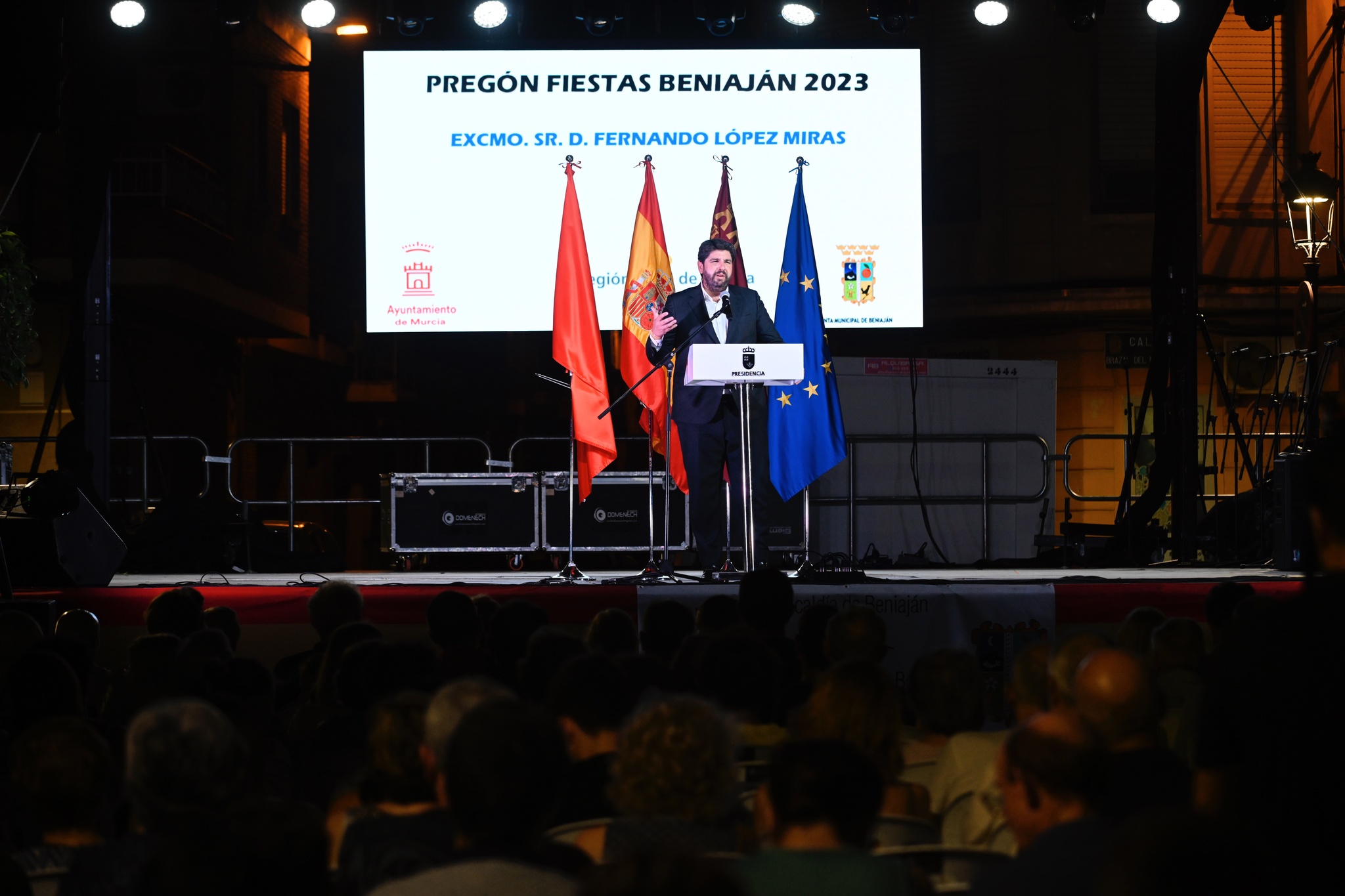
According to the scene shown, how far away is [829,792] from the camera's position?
1.99 meters

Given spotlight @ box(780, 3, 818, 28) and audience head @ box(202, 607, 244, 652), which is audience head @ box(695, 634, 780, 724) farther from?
spotlight @ box(780, 3, 818, 28)

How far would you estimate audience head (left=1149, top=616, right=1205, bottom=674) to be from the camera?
4.11 meters

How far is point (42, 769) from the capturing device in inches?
93.1

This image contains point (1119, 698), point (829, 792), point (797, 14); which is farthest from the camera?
point (797, 14)

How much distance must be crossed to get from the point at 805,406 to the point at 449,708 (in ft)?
20.5

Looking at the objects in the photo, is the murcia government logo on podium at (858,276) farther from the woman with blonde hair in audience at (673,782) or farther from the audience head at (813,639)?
the woman with blonde hair in audience at (673,782)

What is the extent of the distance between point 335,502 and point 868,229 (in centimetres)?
416

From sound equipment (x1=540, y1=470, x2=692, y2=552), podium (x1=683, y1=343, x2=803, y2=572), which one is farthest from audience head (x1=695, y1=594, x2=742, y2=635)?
sound equipment (x1=540, y1=470, x2=692, y2=552)

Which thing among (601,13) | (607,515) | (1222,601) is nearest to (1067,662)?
(1222,601)

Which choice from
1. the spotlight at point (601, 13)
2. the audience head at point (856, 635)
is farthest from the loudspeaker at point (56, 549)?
the audience head at point (856, 635)

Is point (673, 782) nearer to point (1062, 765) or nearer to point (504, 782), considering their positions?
point (504, 782)

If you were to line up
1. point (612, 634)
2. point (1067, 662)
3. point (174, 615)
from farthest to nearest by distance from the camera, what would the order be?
point (174, 615) < point (612, 634) < point (1067, 662)

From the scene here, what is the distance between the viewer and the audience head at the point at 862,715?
2.84 metres

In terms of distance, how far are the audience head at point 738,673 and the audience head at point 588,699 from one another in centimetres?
49
